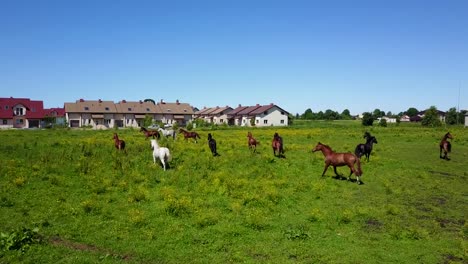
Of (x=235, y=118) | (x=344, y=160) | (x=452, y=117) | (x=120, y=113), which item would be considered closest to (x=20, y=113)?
(x=120, y=113)

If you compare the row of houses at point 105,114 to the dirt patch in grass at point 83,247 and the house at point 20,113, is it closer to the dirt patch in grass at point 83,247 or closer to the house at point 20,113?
the house at point 20,113

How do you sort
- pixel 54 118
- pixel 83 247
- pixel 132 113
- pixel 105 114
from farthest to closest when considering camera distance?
pixel 132 113, pixel 105 114, pixel 54 118, pixel 83 247

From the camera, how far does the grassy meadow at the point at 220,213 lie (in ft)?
31.8

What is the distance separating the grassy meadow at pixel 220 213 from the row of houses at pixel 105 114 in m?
67.8

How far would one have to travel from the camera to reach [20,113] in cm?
8425

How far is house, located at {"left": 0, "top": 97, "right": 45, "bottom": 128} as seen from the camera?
3216 inches

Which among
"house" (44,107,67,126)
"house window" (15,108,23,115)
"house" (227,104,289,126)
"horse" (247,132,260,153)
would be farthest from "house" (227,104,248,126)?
"horse" (247,132,260,153)

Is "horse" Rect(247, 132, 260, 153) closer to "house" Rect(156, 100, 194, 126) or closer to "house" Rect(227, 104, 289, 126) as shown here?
"house" Rect(227, 104, 289, 126)

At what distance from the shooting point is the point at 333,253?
970 cm

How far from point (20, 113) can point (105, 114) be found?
61.7 feet

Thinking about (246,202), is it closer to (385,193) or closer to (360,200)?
(360,200)

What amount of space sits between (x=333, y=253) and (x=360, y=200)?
6254mm

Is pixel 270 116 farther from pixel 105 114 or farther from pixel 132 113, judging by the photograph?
pixel 105 114

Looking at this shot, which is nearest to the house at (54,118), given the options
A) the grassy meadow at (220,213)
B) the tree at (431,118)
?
the grassy meadow at (220,213)
